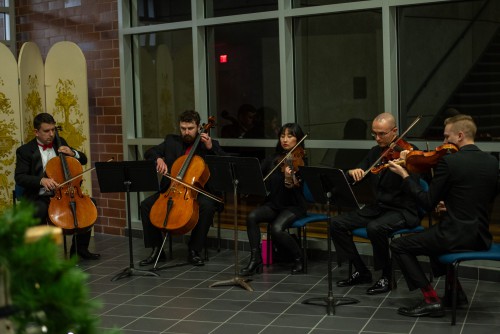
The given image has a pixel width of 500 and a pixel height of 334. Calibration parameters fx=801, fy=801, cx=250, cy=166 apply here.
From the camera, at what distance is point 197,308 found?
5.14 meters

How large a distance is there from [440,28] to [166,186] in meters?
2.46

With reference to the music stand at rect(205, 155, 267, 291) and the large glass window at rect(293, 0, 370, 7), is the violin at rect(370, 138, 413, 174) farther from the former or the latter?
the large glass window at rect(293, 0, 370, 7)

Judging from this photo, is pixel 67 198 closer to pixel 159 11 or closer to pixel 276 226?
pixel 276 226

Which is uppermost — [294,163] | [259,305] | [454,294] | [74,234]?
[294,163]

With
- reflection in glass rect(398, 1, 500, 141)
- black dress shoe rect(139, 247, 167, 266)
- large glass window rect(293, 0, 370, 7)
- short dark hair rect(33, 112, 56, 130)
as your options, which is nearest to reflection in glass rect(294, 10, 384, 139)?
large glass window rect(293, 0, 370, 7)

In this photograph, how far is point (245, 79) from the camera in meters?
7.09

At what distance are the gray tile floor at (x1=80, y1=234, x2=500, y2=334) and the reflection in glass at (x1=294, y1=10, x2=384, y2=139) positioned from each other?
3.95 ft

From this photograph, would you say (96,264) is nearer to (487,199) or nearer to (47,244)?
(487,199)

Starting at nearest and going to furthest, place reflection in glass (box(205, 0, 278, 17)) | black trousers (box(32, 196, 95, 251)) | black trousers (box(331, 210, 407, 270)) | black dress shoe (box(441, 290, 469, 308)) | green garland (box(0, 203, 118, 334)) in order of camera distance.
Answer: green garland (box(0, 203, 118, 334))
black dress shoe (box(441, 290, 469, 308))
black trousers (box(331, 210, 407, 270))
black trousers (box(32, 196, 95, 251))
reflection in glass (box(205, 0, 278, 17))

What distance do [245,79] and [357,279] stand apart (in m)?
2.30

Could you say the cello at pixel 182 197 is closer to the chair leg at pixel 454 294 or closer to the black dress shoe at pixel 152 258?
the black dress shoe at pixel 152 258

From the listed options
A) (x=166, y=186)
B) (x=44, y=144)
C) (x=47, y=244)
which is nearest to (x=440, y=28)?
(x=166, y=186)

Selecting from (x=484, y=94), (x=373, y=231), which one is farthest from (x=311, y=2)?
(x=373, y=231)

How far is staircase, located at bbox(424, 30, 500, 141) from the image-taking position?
18.6ft
